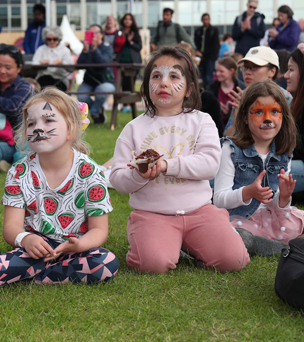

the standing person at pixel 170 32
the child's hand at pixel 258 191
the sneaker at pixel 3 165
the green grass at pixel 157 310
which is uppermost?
the standing person at pixel 170 32

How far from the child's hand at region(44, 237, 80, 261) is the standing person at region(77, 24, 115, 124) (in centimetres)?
810

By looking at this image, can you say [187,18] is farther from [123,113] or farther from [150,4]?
[123,113]

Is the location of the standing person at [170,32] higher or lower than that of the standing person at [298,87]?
higher

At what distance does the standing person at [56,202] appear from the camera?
303 cm

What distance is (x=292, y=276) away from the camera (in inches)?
102

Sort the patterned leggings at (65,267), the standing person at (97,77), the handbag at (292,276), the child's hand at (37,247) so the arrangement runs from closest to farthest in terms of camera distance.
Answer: the handbag at (292,276) < the child's hand at (37,247) < the patterned leggings at (65,267) < the standing person at (97,77)

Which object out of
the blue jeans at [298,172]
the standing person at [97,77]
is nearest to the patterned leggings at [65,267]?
the blue jeans at [298,172]

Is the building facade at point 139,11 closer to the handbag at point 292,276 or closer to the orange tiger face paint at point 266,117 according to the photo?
the orange tiger face paint at point 266,117

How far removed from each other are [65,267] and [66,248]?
190 mm

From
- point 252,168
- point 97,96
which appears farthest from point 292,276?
point 97,96

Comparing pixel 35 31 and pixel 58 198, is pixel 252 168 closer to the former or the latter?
pixel 58 198

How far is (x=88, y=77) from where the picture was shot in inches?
445

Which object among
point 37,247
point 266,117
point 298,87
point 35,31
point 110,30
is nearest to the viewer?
point 37,247

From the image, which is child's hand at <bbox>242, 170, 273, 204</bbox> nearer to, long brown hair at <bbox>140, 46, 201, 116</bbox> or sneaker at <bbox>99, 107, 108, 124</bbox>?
Answer: long brown hair at <bbox>140, 46, 201, 116</bbox>
